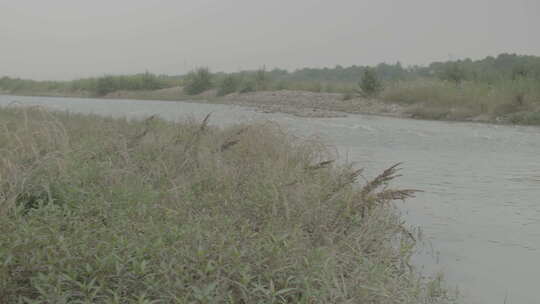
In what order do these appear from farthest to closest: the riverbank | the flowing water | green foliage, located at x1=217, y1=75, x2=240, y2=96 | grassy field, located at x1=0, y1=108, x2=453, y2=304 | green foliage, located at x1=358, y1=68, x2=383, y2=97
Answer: green foliage, located at x1=217, y1=75, x2=240, y2=96
green foliage, located at x1=358, y1=68, x2=383, y2=97
the riverbank
the flowing water
grassy field, located at x1=0, y1=108, x2=453, y2=304

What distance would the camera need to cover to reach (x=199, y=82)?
1334 inches

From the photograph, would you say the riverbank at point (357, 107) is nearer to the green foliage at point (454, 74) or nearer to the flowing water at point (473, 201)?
the flowing water at point (473, 201)

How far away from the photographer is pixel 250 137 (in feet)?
20.4

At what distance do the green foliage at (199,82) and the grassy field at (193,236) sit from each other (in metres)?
29.1

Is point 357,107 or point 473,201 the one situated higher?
point 357,107

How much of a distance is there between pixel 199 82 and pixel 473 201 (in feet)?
96.6

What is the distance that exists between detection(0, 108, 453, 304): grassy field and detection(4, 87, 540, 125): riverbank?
14.1 meters

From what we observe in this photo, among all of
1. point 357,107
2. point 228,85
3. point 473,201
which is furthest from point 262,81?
point 473,201

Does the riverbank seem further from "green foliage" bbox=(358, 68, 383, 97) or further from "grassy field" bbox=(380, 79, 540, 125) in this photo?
"green foliage" bbox=(358, 68, 383, 97)

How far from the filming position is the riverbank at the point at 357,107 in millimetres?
17234

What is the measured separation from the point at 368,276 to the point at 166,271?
121 cm

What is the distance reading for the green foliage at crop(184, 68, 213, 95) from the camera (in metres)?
33.7

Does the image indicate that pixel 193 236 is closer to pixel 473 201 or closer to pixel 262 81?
pixel 473 201

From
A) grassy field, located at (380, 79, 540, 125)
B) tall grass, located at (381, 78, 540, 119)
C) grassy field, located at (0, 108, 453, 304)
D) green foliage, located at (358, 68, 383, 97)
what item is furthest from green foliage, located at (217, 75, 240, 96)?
grassy field, located at (0, 108, 453, 304)
